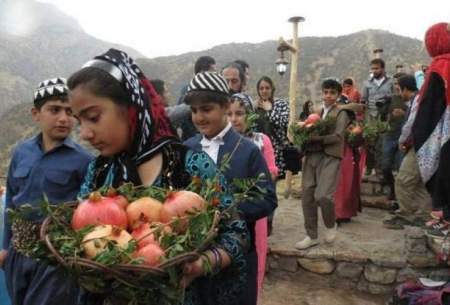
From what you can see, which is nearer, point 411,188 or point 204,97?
point 204,97

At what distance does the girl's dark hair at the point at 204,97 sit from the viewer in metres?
2.51

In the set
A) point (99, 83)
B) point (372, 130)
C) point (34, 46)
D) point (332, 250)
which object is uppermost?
point (34, 46)

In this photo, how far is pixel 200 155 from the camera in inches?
64.8

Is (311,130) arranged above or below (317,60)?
below

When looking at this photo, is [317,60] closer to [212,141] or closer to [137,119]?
[212,141]

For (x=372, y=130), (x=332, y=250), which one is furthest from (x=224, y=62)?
(x=332, y=250)

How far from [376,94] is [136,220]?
8.20 metres

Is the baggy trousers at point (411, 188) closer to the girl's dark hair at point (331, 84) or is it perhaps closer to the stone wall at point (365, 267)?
the stone wall at point (365, 267)

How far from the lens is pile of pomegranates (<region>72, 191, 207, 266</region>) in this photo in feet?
3.59

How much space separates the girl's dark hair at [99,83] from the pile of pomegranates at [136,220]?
33 cm

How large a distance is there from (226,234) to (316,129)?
3.98 meters

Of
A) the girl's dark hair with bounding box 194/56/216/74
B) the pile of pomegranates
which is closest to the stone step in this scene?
the girl's dark hair with bounding box 194/56/216/74

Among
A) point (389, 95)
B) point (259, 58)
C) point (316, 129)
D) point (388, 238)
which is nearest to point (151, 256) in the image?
point (316, 129)

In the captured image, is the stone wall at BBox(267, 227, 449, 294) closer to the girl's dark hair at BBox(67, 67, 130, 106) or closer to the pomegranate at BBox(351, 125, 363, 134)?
the pomegranate at BBox(351, 125, 363, 134)
